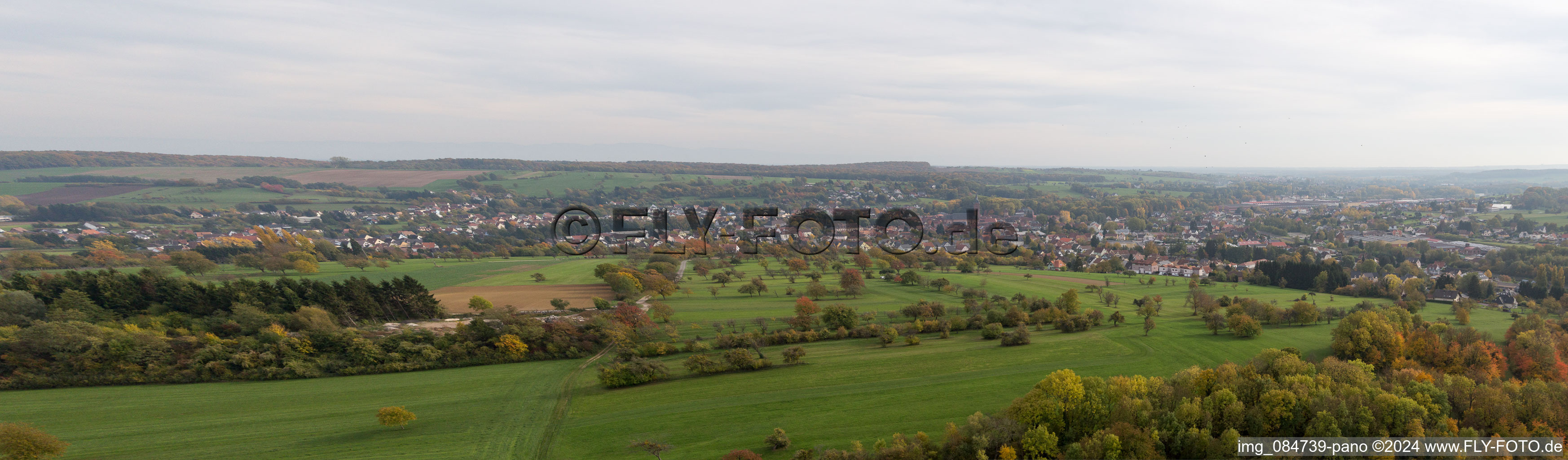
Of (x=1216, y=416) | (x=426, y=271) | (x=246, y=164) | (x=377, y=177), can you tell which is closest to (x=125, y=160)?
(x=246, y=164)

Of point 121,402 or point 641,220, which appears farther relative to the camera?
point 641,220

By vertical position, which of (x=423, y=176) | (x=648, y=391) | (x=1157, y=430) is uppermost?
(x=423, y=176)

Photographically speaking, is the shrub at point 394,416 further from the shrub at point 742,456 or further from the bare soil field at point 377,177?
the bare soil field at point 377,177

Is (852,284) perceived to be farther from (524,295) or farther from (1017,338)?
(524,295)

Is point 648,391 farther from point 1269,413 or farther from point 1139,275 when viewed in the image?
point 1139,275

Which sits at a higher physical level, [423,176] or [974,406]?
[423,176]

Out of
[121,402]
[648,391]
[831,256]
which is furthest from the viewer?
[831,256]

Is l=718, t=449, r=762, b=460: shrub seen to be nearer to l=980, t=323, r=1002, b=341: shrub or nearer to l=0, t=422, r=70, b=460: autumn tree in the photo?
l=980, t=323, r=1002, b=341: shrub

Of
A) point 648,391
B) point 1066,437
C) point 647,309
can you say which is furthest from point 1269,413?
point 647,309
